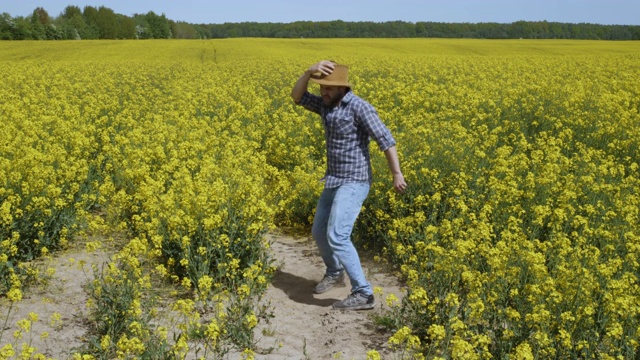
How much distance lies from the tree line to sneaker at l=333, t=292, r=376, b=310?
7727 centimetres

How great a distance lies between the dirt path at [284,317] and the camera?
457 centimetres

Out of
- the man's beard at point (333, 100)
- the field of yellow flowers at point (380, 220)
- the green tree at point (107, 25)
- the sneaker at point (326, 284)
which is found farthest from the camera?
the green tree at point (107, 25)

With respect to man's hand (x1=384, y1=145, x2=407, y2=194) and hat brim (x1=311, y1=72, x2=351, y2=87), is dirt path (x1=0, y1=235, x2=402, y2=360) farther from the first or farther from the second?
hat brim (x1=311, y1=72, x2=351, y2=87)

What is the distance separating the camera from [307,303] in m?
5.51

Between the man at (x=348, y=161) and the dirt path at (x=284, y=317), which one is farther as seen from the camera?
the man at (x=348, y=161)

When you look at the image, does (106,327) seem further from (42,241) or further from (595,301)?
(595,301)

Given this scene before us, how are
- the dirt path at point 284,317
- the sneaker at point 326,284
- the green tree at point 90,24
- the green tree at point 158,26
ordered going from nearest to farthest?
the dirt path at point 284,317 → the sneaker at point 326,284 → the green tree at point 90,24 → the green tree at point 158,26

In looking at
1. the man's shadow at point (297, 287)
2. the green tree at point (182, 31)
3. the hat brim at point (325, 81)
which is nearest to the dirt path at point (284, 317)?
the man's shadow at point (297, 287)

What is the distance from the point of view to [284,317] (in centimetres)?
518

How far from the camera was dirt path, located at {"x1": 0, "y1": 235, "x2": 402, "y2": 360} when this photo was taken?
457 centimetres

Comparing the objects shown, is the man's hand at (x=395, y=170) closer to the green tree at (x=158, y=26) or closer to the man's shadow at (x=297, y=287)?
the man's shadow at (x=297, y=287)

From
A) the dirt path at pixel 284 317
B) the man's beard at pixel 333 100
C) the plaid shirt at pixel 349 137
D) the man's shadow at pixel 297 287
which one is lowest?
the man's shadow at pixel 297 287

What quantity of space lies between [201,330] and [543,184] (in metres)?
4.30

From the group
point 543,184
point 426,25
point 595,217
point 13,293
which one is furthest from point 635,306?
point 426,25
